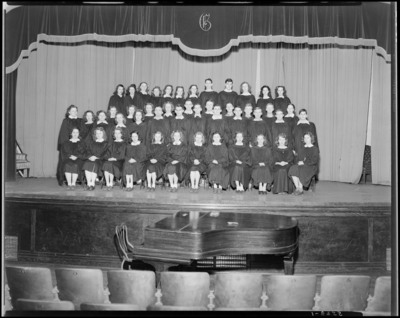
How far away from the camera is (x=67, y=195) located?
234 inches

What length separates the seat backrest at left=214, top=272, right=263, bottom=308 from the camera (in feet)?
12.6

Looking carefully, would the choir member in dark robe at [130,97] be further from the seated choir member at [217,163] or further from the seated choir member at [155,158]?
the seated choir member at [217,163]

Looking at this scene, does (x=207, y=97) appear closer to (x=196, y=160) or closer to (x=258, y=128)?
(x=258, y=128)

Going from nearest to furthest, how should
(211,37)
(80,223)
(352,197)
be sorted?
(80,223) → (352,197) → (211,37)

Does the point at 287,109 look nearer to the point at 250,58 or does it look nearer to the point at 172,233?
the point at 250,58

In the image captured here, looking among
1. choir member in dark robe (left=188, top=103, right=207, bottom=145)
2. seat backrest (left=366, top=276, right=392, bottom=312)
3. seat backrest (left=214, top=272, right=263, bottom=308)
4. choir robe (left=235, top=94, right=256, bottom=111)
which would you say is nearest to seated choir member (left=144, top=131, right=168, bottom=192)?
choir member in dark robe (left=188, top=103, right=207, bottom=145)

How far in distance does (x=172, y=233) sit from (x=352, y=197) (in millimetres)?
3103

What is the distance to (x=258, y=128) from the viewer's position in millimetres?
7418

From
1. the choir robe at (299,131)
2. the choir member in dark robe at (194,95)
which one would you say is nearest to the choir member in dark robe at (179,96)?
the choir member in dark robe at (194,95)

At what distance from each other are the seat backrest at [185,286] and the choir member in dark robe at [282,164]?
301 centimetres

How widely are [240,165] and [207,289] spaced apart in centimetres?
316

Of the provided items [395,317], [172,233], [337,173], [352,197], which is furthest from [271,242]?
[337,173]

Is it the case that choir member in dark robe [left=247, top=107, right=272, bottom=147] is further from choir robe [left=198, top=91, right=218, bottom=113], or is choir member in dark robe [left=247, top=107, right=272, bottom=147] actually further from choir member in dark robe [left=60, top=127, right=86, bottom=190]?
choir member in dark robe [left=60, top=127, right=86, bottom=190]

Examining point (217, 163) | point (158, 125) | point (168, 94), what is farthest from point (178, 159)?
point (168, 94)
